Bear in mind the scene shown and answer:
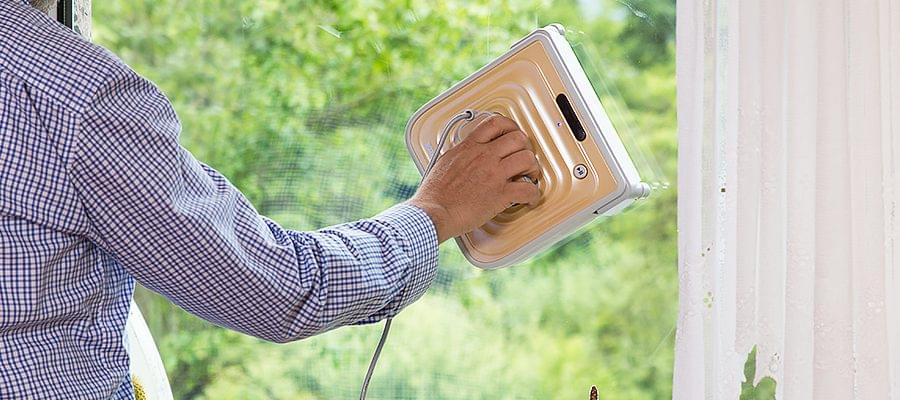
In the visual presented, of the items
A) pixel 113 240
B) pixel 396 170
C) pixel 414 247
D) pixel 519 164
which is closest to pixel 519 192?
pixel 519 164

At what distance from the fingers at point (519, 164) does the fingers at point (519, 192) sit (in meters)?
0.01

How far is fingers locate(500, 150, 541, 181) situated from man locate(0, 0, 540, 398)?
0.40 feet

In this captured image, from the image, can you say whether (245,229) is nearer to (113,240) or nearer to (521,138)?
(113,240)

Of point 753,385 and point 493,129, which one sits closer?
point 493,129

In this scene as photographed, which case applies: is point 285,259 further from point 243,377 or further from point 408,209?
point 243,377

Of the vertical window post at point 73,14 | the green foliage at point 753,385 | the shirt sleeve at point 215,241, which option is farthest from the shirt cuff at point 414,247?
the vertical window post at point 73,14

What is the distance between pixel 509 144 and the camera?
3.34 ft

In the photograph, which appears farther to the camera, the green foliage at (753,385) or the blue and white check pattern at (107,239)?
the green foliage at (753,385)

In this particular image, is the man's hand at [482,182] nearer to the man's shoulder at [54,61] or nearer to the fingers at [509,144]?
the fingers at [509,144]

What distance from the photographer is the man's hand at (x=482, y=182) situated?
3.29 ft

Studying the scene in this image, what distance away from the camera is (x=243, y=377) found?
1672 mm

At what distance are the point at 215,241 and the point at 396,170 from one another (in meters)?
0.76

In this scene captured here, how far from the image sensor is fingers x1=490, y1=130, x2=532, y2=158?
102cm

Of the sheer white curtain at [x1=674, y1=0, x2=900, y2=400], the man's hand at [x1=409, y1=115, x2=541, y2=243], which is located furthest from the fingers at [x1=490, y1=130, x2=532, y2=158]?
the sheer white curtain at [x1=674, y1=0, x2=900, y2=400]
